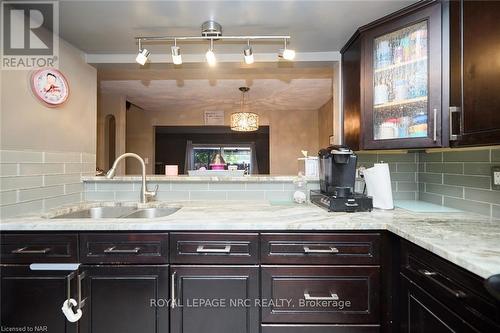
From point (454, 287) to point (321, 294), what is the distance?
0.56 m

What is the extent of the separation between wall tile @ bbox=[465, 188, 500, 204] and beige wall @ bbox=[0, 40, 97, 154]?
2520mm

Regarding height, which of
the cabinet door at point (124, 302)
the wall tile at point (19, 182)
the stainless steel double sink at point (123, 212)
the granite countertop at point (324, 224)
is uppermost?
the wall tile at point (19, 182)

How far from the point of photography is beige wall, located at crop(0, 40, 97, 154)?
1365mm

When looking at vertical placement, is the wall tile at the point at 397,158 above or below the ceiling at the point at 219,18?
below

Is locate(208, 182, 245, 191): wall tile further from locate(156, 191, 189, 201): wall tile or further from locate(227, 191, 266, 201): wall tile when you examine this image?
locate(156, 191, 189, 201): wall tile

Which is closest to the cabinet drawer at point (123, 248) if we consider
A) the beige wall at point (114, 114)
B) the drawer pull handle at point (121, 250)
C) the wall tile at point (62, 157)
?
the drawer pull handle at point (121, 250)

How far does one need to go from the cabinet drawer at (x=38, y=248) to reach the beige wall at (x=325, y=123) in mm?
3765

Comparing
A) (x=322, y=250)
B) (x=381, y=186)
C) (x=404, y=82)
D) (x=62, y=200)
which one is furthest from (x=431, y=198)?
(x=62, y=200)

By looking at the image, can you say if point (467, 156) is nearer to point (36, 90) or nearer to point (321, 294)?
point (321, 294)

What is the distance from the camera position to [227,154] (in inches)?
220

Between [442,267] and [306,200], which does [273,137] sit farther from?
[442,267]

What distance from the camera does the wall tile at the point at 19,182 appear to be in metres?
1.34

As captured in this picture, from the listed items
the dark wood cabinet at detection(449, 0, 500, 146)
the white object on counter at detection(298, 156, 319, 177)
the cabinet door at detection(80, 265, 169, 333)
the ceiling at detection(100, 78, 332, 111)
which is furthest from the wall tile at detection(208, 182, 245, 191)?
the ceiling at detection(100, 78, 332, 111)

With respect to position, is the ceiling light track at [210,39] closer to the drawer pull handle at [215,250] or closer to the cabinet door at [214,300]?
the drawer pull handle at [215,250]
